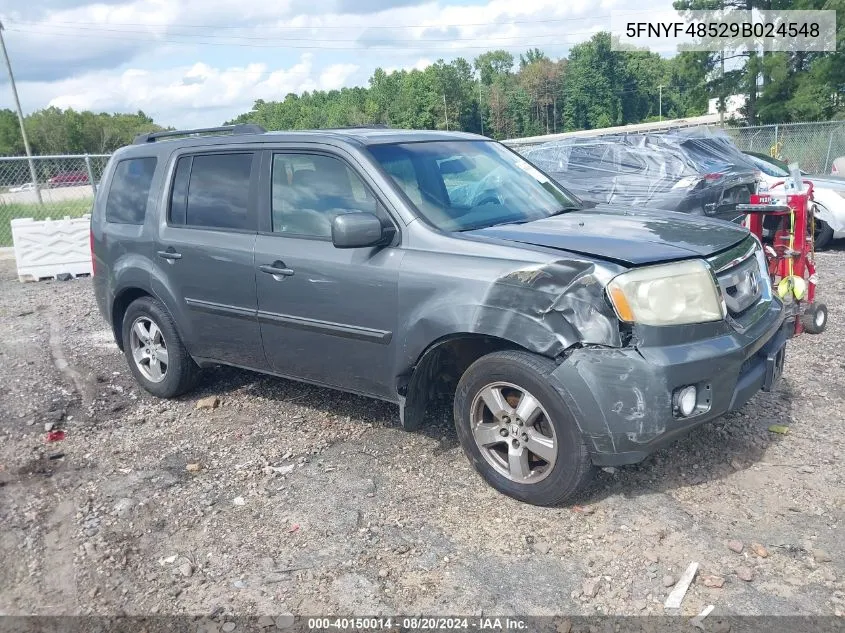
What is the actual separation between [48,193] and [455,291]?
1509 cm

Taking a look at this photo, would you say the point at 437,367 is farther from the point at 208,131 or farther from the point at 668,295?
the point at 208,131

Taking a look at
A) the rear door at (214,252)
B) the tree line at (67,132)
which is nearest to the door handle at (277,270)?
the rear door at (214,252)

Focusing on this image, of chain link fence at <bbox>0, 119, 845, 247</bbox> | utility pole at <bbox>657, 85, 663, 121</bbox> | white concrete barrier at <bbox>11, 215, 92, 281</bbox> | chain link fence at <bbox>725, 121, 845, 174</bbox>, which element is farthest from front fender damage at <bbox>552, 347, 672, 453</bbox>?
utility pole at <bbox>657, 85, 663, 121</bbox>

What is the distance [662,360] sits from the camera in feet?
10.7

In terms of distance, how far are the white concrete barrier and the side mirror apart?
9635mm

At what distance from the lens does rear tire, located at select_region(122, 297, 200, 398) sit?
17.5ft

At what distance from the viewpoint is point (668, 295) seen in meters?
3.37

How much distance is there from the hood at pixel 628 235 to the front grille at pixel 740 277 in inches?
2.4

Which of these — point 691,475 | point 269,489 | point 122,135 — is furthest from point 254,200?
point 122,135

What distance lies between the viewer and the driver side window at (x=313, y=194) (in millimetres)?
4233

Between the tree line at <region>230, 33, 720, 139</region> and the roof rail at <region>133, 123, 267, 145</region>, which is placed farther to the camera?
the tree line at <region>230, 33, 720, 139</region>

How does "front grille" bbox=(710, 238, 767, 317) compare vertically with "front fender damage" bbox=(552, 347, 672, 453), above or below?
above

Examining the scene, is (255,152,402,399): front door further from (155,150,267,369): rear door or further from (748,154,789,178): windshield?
(748,154,789,178): windshield

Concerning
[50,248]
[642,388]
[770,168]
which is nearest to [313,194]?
[642,388]
